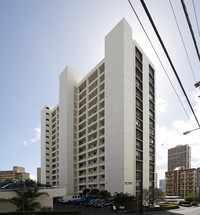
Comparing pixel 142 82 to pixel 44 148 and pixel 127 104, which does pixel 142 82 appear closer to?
pixel 127 104

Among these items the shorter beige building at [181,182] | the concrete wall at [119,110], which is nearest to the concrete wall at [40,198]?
the concrete wall at [119,110]

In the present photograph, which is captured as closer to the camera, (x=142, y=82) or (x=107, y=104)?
(x=107, y=104)

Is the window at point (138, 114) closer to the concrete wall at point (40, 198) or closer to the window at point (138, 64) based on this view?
the window at point (138, 64)

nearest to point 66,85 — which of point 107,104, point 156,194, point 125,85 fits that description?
point 107,104

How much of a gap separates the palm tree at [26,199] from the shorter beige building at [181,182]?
10484 centimetres

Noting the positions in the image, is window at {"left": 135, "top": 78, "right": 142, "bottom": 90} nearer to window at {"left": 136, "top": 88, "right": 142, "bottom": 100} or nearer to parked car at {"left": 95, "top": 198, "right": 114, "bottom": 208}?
window at {"left": 136, "top": 88, "right": 142, "bottom": 100}

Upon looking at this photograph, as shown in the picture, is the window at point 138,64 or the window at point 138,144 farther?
the window at point 138,64

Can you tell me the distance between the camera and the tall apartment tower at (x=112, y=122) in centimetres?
4441

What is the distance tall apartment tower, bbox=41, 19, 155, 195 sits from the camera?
44.4 meters

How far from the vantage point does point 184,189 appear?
112 m

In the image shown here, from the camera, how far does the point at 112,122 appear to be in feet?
154

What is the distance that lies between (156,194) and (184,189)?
8203 cm

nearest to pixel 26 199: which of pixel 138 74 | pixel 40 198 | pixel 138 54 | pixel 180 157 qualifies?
pixel 40 198

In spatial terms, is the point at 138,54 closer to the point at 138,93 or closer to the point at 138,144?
the point at 138,93
